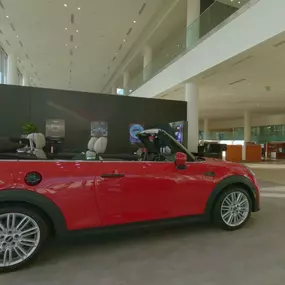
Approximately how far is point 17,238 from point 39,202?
350mm

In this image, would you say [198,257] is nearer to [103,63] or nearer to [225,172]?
[225,172]

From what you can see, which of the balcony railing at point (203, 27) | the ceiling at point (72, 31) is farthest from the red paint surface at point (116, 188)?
the ceiling at point (72, 31)

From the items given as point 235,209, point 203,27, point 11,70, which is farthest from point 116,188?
point 11,70

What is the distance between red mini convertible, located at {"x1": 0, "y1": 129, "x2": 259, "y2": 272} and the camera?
2.42 metres

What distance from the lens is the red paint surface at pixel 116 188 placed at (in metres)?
2.51

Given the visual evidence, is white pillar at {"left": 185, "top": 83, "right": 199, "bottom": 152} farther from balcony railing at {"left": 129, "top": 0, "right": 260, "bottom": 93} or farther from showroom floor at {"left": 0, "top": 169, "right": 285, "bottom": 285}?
showroom floor at {"left": 0, "top": 169, "right": 285, "bottom": 285}

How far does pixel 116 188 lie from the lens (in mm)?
2756

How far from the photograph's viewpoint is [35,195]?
8.01 ft

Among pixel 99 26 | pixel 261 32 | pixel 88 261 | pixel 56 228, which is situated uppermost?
pixel 99 26

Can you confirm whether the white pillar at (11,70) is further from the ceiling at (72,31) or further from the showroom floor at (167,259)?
the showroom floor at (167,259)

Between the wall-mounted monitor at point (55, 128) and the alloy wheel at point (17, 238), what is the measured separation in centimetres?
764

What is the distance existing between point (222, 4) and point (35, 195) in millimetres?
8387

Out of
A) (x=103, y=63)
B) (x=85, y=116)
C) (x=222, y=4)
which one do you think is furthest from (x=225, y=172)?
(x=103, y=63)

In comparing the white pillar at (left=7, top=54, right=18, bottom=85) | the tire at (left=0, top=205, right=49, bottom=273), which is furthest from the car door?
the white pillar at (left=7, top=54, right=18, bottom=85)
